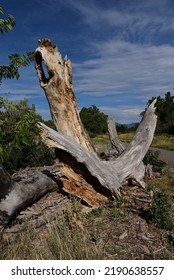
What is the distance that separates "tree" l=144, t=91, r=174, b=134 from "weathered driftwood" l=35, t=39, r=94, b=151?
45.3m

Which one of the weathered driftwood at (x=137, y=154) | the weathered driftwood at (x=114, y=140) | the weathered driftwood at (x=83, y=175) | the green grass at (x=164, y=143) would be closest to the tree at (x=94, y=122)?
the green grass at (x=164, y=143)

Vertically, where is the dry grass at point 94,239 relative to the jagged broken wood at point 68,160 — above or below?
below

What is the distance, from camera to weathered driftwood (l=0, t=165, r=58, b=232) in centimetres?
743

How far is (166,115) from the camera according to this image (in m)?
59.5

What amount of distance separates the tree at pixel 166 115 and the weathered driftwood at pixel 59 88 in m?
45.3

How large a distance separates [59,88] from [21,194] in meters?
2.80

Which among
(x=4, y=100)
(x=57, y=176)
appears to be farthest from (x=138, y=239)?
(x=57, y=176)

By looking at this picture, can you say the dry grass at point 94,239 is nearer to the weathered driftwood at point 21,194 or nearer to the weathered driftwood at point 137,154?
the weathered driftwood at point 21,194

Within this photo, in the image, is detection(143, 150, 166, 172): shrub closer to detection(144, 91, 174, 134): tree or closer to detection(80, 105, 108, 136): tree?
detection(144, 91, 174, 134): tree

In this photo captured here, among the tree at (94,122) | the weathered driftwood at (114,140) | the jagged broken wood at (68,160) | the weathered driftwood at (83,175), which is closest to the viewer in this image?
the jagged broken wood at (68,160)

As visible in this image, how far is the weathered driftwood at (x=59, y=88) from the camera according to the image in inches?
368

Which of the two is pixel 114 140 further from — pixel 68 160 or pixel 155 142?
pixel 155 142

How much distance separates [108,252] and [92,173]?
7.32 feet

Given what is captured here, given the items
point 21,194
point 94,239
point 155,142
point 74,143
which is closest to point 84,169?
point 74,143
